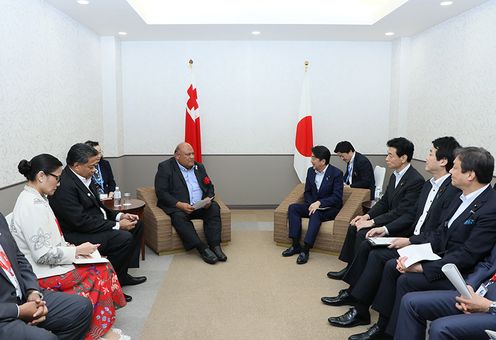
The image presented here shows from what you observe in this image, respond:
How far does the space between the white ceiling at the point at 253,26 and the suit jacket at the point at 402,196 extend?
90.8 inches

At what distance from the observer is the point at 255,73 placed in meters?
7.09

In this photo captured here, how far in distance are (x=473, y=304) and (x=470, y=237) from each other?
47 cm

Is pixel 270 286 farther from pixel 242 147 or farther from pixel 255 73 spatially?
pixel 255 73

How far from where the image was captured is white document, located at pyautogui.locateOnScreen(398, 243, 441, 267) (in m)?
2.76

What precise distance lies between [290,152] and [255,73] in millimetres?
1483

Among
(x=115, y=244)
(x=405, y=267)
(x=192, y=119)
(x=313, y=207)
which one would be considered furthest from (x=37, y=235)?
(x=192, y=119)

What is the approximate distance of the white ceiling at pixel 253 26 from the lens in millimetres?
4984

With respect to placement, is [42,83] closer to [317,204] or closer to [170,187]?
[170,187]

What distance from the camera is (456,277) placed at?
220cm

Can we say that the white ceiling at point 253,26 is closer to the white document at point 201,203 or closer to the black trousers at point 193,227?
the white document at point 201,203

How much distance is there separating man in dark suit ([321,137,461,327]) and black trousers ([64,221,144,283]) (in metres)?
1.87

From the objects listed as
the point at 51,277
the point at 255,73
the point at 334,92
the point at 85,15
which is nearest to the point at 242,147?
the point at 255,73

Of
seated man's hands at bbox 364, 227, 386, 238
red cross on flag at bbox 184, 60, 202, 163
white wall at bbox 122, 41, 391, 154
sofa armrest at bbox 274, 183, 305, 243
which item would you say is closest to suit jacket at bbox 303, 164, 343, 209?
sofa armrest at bbox 274, 183, 305, 243

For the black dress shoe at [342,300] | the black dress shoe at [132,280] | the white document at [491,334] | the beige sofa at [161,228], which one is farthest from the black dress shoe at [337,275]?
the white document at [491,334]
